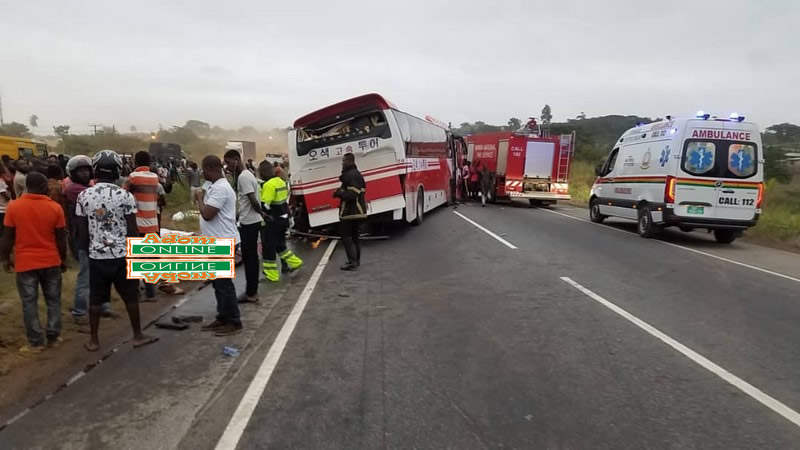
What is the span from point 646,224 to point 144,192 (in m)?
10.9

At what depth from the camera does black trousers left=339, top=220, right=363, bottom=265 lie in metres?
9.09

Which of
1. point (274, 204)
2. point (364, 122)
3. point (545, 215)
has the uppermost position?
point (364, 122)

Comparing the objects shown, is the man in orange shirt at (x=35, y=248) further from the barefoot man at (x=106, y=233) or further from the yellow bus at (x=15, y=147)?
the yellow bus at (x=15, y=147)

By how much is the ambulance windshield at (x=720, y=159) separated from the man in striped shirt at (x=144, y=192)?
34.7 ft

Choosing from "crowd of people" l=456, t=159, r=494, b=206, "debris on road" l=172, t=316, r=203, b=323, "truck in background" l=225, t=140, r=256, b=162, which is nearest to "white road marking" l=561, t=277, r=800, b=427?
"debris on road" l=172, t=316, r=203, b=323

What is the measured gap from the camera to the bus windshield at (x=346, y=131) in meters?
12.2

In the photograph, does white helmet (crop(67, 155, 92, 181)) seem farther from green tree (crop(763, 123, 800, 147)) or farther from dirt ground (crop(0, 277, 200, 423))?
green tree (crop(763, 123, 800, 147))

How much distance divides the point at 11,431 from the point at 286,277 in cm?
502

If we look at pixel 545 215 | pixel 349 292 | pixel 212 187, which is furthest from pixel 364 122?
pixel 545 215

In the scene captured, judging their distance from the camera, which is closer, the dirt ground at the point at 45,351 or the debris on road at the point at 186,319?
the dirt ground at the point at 45,351

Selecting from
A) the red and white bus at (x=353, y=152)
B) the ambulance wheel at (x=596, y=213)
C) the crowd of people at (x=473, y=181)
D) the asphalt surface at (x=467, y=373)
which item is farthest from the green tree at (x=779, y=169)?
the red and white bus at (x=353, y=152)

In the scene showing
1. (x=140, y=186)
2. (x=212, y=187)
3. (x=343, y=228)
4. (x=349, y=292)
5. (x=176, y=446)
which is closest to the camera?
(x=176, y=446)

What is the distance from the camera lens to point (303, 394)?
4145 millimetres

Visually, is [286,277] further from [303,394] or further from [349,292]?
[303,394]
